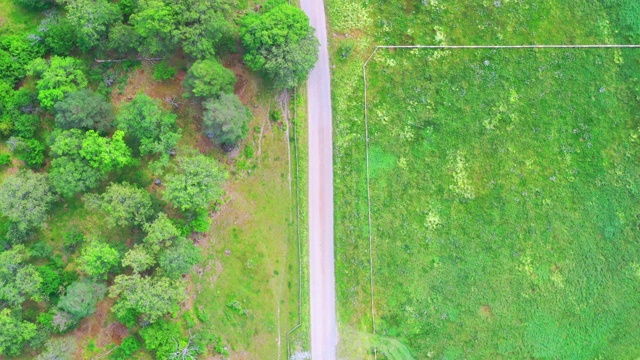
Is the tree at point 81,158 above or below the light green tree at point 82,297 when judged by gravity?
above

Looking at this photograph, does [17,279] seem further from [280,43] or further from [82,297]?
[280,43]

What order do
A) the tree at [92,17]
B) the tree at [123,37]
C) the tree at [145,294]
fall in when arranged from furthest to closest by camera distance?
the tree at [123,37] → the tree at [92,17] → the tree at [145,294]

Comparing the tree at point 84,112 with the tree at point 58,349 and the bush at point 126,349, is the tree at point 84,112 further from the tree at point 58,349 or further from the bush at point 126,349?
the bush at point 126,349

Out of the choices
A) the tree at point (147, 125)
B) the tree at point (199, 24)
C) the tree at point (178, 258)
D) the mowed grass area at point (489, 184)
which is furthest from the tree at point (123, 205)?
the mowed grass area at point (489, 184)

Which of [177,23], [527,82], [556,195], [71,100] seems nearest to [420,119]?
[527,82]

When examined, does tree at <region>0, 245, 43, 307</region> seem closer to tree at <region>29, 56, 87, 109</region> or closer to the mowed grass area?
tree at <region>29, 56, 87, 109</region>

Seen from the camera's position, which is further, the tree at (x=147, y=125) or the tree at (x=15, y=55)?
the tree at (x=15, y=55)
